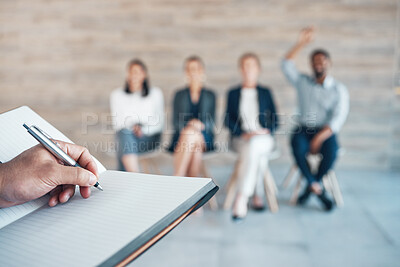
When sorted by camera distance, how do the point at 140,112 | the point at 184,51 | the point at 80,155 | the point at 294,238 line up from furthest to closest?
the point at 184,51, the point at 140,112, the point at 294,238, the point at 80,155

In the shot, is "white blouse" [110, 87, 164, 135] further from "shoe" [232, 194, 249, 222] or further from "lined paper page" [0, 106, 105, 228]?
"lined paper page" [0, 106, 105, 228]

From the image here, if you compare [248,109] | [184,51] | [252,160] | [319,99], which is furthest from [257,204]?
[184,51]

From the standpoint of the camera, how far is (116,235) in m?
0.53

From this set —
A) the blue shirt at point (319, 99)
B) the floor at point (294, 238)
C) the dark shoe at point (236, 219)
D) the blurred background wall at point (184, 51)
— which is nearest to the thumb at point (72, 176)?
the floor at point (294, 238)

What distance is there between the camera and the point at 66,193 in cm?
67

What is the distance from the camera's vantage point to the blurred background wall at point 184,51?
3553 millimetres

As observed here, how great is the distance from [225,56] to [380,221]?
6.84 feet

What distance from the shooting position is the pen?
647mm

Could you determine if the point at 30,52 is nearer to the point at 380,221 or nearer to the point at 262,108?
the point at 262,108

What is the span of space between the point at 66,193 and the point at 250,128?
8.09 ft

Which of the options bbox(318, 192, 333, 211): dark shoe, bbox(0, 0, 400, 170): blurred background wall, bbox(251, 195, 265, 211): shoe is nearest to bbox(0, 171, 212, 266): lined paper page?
bbox(251, 195, 265, 211): shoe

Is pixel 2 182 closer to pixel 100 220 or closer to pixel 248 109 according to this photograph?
pixel 100 220

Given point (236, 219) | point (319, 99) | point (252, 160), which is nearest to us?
point (236, 219)

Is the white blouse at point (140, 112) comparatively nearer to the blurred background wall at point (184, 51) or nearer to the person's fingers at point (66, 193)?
the blurred background wall at point (184, 51)
